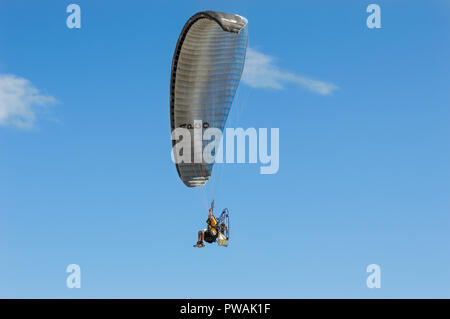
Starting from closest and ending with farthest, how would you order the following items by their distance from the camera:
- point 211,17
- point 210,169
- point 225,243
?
point 211,17 → point 225,243 → point 210,169

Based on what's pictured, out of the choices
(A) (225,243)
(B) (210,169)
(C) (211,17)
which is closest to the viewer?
(C) (211,17)

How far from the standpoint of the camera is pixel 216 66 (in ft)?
166

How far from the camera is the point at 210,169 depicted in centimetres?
5309
